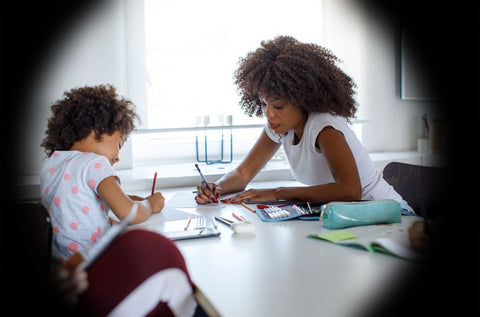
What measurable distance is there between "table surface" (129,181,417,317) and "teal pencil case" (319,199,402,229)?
34mm

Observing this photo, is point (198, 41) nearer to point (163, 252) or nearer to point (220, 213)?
point (220, 213)

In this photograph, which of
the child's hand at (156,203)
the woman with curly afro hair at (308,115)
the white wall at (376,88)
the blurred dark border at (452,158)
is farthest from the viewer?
the white wall at (376,88)

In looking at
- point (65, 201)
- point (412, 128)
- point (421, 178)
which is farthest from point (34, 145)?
point (412, 128)

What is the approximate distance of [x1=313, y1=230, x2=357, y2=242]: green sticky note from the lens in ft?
3.21

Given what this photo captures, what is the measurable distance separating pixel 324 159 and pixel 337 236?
0.62 meters

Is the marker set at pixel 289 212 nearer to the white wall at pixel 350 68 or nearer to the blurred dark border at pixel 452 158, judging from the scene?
the blurred dark border at pixel 452 158

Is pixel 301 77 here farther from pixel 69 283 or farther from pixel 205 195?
pixel 69 283

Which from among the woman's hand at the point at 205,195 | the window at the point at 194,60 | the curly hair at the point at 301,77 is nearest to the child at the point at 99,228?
the woman's hand at the point at 205,195

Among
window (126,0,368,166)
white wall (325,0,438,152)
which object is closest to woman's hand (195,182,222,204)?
window (126,0,368,166)

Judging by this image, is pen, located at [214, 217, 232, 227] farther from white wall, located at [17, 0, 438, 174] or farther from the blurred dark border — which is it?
white wall, located at [17, 0, 438, 174]

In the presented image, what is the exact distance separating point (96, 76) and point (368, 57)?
1580 mm

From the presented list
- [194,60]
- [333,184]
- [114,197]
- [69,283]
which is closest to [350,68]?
[194,60]

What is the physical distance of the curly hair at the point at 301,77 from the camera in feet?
5.04

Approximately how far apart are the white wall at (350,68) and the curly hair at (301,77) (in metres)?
0.28
